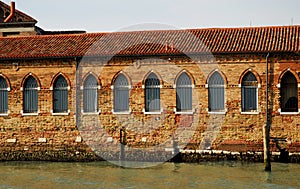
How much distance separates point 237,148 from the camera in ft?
94.7

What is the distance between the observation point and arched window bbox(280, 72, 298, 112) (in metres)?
28.6

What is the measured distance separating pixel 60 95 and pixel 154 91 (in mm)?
4466

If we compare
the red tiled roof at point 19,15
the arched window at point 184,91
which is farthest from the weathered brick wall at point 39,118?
the red tiled roof at point 19,15

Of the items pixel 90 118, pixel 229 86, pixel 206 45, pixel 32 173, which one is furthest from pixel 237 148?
pixel 32 173

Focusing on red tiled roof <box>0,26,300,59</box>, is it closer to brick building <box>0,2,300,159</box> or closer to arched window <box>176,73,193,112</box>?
brick building <box>0,2,300,159</box>

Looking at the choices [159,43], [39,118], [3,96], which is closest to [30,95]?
[39,118]

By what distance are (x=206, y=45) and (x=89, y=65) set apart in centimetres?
547

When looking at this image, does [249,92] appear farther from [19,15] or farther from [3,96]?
[19,15]

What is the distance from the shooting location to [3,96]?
31.4 m

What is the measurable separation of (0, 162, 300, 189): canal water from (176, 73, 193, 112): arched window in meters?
2.99

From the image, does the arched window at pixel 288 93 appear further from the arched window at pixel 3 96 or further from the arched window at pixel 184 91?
the arched window at pixel 3 96

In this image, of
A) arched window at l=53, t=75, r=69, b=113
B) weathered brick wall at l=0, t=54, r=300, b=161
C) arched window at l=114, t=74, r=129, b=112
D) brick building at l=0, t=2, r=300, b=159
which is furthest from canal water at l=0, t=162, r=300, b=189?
arched window at l=53, t=75, r=69, b=113

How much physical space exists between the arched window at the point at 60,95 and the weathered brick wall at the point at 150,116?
0.25 metres

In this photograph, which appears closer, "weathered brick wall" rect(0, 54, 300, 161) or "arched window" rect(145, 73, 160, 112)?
"weathered brick wall" rect(0, 54, 300, 161)
